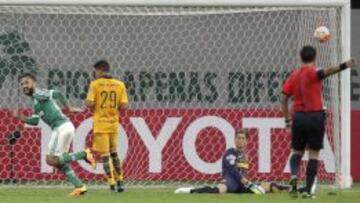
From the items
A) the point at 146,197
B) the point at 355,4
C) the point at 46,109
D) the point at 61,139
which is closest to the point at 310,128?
the point at 146,197

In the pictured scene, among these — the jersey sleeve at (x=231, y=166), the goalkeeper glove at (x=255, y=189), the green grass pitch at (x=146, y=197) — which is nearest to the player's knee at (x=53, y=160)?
the green grass pitch at (x=146, y=197)

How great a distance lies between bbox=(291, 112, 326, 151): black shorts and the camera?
13.3 meters

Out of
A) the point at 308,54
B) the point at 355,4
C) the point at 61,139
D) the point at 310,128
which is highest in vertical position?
the point at 355,4

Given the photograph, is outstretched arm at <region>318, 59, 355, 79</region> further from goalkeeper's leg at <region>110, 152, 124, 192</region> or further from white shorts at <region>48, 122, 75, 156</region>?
white shorts at <region>48, 122, 75, 156</region>

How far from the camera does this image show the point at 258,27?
1748cm

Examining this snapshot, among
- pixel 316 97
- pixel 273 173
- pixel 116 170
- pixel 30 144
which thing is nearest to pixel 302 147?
pixel 316 97

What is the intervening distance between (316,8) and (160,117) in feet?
8.64

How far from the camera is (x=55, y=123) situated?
1493cm

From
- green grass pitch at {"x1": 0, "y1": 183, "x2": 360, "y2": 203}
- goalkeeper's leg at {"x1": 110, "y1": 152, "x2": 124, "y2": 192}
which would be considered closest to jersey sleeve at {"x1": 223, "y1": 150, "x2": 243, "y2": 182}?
green grass pitch at {"x1": 0, "y1": 183, "x2": 360, "y2": 203}

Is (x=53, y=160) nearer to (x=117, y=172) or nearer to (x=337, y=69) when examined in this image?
(x=117, y=172)

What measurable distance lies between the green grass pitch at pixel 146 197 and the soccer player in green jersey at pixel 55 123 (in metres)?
0.34

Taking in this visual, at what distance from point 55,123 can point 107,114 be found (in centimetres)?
65

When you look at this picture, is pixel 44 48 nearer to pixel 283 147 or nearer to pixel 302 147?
pixel 283 147

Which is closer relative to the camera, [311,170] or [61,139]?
[311,170]
